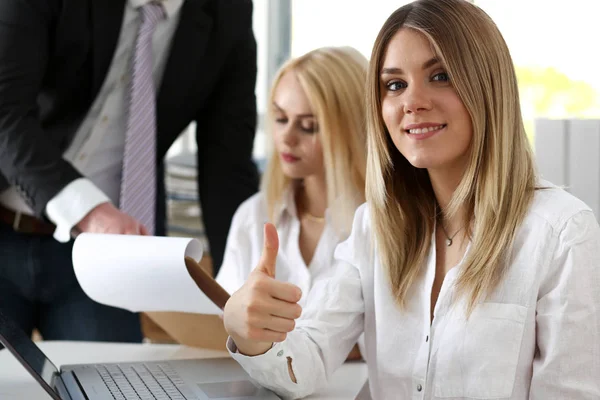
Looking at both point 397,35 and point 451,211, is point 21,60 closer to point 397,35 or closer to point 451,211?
point 397,35

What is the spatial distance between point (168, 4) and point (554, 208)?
1091 mm

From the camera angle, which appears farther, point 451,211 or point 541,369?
point 451,211

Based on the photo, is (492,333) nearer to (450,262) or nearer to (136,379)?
(450,262)

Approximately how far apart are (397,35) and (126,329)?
97cm

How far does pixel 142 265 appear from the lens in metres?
1.30

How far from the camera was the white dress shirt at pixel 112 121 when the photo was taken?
1.82 meters

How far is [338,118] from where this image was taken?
6.05 feet

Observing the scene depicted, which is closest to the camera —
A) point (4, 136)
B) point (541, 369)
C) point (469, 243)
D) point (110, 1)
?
point (541, 369)

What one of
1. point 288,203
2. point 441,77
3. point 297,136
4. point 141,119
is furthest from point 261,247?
point 441,77

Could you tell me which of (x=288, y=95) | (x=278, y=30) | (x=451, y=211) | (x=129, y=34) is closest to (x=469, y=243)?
(x=451, y=211)

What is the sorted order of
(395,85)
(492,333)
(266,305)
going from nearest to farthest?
(266,305), (492,333), (395,85)

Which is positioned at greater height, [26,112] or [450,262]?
[26,112]

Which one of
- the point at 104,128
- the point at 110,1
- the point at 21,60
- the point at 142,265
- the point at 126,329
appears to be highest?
the point at 110,1

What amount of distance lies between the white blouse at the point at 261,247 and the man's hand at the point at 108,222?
0.38m
